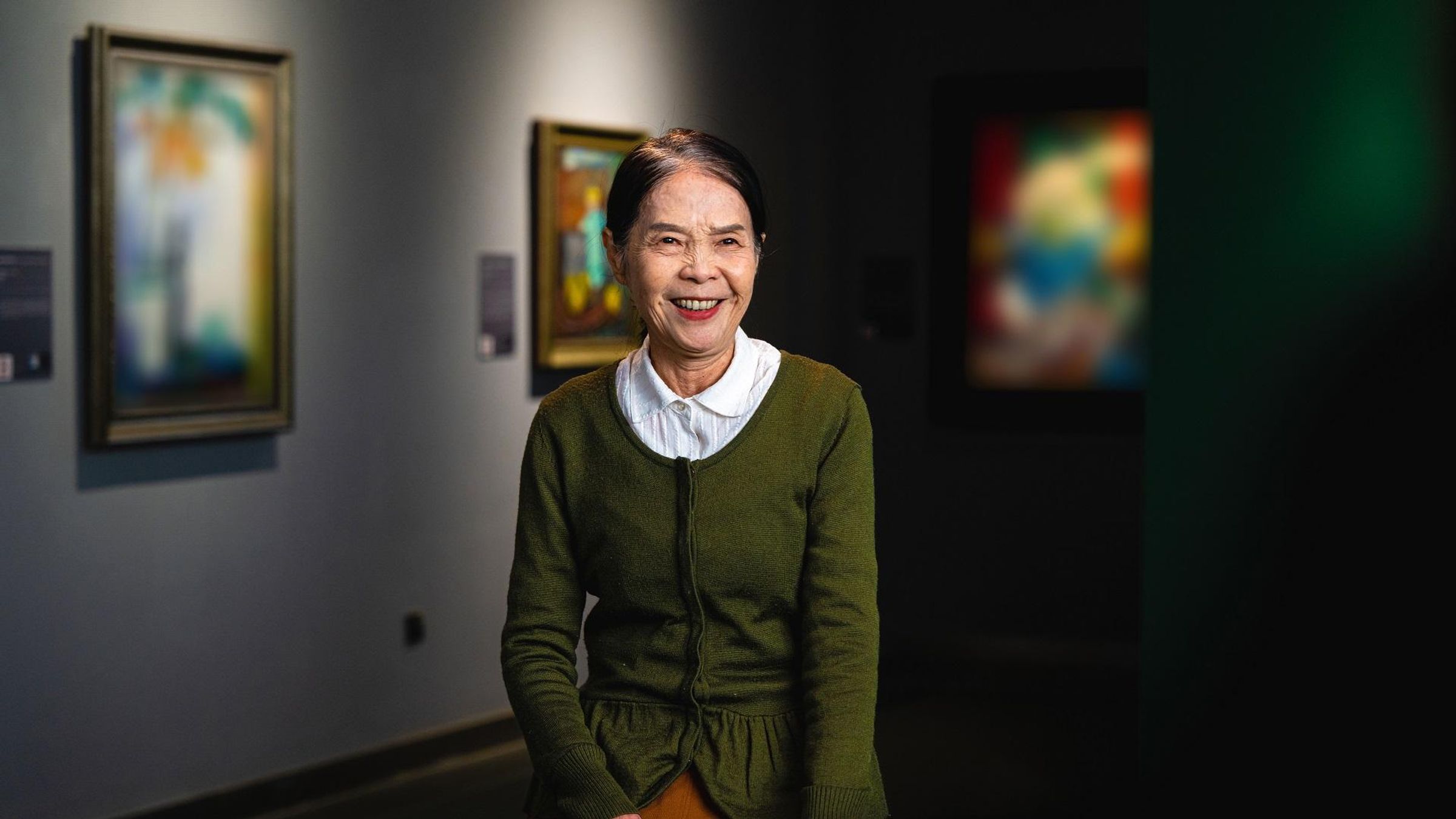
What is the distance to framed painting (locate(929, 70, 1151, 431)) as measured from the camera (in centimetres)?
682

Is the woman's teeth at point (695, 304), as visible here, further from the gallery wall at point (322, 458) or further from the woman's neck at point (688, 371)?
the gallery wall at point (322, 458)

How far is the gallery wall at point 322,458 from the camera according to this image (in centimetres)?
425

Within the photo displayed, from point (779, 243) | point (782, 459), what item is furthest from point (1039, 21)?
point (782, 459)

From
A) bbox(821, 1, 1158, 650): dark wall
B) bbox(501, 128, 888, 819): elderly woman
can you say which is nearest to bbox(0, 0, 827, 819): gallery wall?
bbox(821, 1, 1158, 650): dark wall

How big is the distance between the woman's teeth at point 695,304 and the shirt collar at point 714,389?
61 mm

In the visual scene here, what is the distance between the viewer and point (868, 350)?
23.7 ft

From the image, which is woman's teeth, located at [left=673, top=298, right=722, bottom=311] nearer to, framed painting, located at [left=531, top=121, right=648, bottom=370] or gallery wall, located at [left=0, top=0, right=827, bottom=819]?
gallery wall, located at [left=0, top=0, right=827, bottom=819]

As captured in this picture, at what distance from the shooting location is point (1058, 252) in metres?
6.91

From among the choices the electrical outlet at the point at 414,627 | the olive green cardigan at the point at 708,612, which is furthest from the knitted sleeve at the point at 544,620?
the electrical outlet at the point at 414,627

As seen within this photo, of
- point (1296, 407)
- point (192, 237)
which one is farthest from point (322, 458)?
point (1296, 407)

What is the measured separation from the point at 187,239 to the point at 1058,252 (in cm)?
369

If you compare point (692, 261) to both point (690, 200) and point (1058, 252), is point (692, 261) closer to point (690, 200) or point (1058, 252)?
point (690, 200)

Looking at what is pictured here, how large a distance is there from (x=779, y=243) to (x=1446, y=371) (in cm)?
426

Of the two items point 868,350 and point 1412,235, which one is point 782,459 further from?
point 868,350
